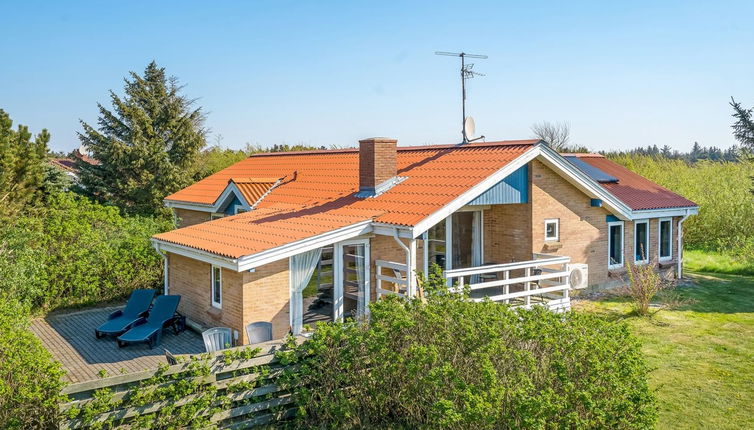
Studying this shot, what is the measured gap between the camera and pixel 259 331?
43.1ft

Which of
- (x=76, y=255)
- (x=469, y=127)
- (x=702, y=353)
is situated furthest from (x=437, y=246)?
(x=76, y=255)

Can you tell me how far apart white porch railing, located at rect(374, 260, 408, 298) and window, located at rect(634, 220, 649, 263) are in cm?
1085

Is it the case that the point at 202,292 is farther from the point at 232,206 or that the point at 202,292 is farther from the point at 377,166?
the point at 232,206

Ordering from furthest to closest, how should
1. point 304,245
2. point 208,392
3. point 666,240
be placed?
point 666,240, point 304,245, point 208,392

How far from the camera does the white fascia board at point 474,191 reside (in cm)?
1423

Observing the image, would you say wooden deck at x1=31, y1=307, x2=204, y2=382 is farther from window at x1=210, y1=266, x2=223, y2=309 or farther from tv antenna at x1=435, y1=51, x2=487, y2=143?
tv antenna at x1=435, y1=51, x2=487, y2=143

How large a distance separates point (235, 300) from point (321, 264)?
2.25 m

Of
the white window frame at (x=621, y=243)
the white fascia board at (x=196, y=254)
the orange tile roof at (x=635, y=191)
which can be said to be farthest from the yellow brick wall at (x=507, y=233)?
the white fascia board at (x=196, y=254)

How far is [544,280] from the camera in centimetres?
1788

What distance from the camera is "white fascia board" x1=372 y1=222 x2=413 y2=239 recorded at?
14023 millimetres

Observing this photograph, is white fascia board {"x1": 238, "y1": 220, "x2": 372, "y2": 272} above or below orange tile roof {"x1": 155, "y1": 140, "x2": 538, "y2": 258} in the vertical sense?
below

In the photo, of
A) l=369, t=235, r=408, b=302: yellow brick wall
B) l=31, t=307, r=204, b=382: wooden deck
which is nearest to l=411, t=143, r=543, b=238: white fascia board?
l=369, t=235, r=408, b=302: yellow brick wall

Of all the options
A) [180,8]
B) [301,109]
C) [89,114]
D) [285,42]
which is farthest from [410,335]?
[89,114]

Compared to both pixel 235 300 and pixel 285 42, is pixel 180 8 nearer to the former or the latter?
pixel 285 42
